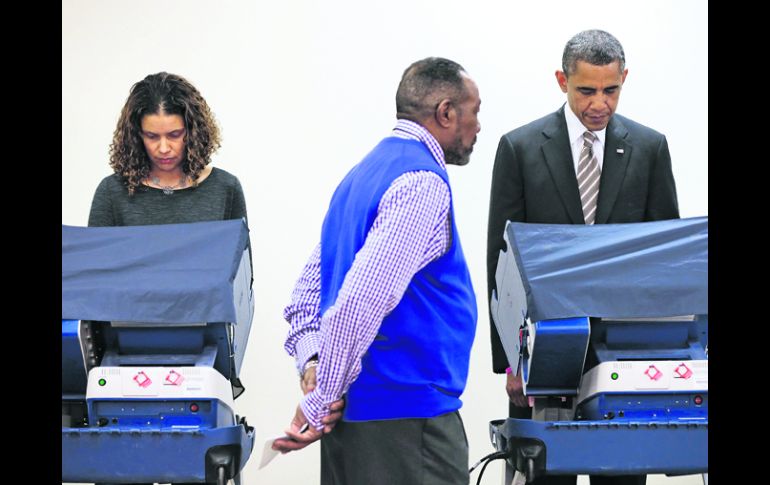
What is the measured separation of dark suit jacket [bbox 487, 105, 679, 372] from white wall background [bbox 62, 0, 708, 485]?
1536 mm

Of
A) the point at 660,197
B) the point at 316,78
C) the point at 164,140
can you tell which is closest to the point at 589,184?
the point at 660,197

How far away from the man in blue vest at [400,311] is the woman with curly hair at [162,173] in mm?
1131

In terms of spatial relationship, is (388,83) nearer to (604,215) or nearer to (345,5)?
(345,5)

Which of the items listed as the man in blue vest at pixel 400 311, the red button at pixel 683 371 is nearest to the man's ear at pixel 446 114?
the man in blue vest at pixel 400 311

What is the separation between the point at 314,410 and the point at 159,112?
161 cm

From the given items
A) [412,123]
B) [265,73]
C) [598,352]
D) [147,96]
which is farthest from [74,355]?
[265,73]

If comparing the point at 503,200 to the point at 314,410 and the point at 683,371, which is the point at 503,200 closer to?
the point at 683,371

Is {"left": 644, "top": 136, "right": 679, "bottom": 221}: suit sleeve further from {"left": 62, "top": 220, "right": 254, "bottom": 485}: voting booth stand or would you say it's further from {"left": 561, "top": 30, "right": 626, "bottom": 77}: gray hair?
{"left": 62, "top": 220, "right": 254, "bottom": 485}: voting booth stand

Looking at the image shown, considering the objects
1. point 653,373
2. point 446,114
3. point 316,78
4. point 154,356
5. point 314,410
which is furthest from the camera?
point 316,78

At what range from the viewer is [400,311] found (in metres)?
→ 2.52

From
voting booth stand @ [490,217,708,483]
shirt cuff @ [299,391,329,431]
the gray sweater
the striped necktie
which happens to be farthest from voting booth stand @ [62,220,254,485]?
the striped necktie

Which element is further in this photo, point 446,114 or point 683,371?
point 683,371

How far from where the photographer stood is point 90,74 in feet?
16.8
